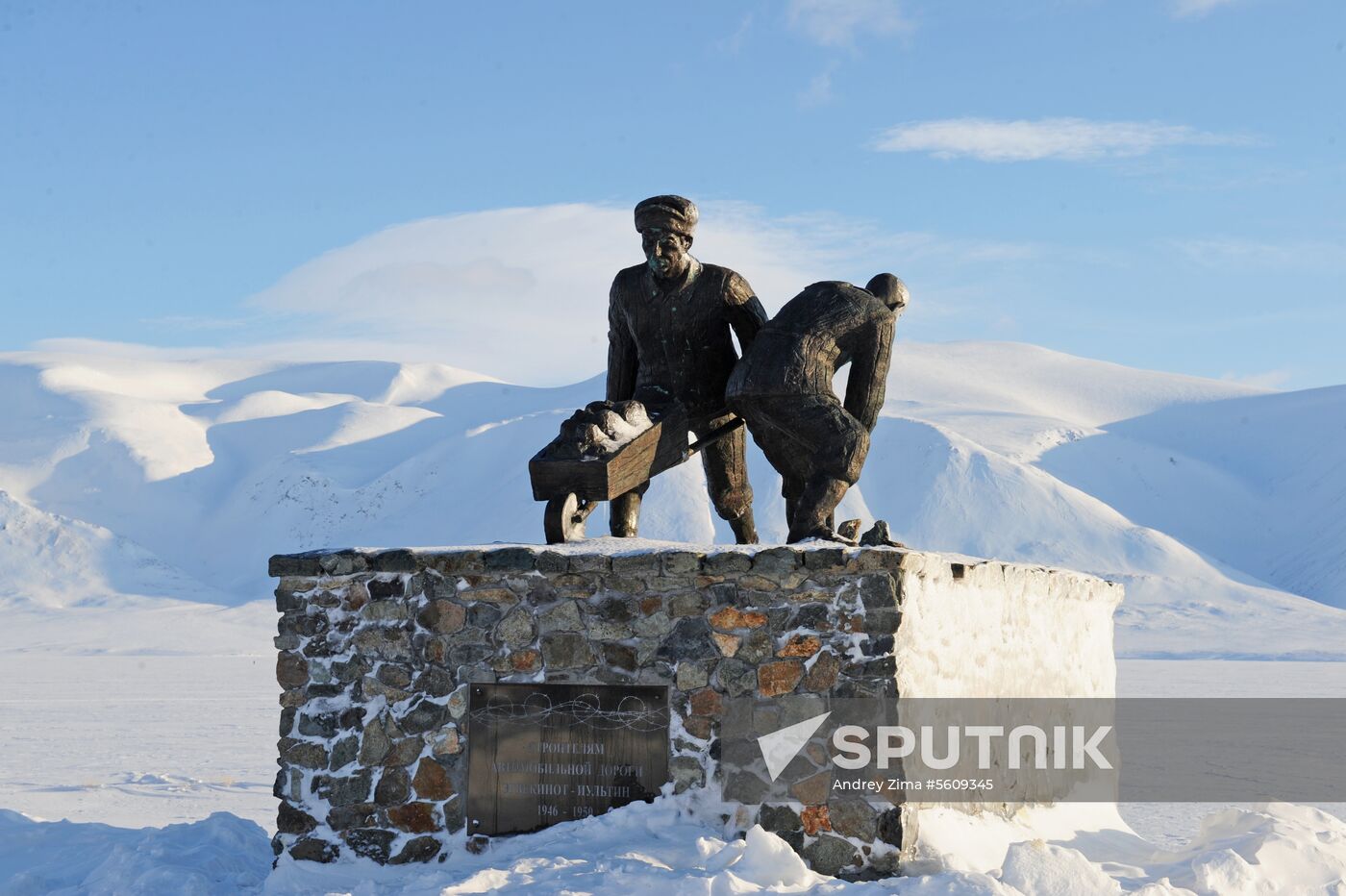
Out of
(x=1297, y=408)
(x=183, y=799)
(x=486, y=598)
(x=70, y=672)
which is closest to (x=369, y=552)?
(x=486, y=598)

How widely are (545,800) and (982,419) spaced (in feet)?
197

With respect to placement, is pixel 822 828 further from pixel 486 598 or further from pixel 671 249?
pixel 671 249

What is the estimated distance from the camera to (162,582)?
1866 inches

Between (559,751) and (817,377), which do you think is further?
(817,377)

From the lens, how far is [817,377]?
25.9 feet

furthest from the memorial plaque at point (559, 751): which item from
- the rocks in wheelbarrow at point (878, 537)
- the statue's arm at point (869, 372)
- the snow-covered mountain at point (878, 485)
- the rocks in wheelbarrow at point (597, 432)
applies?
the snow-covered mountain at point (878, 485)

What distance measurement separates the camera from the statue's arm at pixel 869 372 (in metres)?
8.09

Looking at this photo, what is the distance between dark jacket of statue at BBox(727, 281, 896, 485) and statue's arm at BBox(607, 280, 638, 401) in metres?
0.89

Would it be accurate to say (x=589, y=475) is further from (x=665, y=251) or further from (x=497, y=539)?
(x=497, y=539)

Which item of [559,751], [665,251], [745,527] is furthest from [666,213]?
[559,751]

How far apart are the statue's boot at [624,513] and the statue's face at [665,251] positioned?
1.22 meters

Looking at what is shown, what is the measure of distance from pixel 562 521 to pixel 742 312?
1.61 meters

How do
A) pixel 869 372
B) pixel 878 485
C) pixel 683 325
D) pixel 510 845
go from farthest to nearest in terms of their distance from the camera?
1. pixel 878 485
2. pixel 683 325
3. pixel 869 372
4. pixel 510 845

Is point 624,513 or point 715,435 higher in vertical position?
point 715,435
